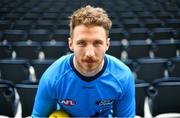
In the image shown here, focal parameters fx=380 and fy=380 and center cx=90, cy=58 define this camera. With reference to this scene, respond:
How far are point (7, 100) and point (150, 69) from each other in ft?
6.40

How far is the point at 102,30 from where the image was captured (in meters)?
2.51

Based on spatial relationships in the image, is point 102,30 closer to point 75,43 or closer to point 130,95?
point 75,43

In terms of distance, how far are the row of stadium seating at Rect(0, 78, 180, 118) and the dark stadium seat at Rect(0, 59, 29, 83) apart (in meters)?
Result: 0.93

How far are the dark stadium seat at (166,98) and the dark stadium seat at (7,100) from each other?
147 centimetres

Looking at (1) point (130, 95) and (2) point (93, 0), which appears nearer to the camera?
(1) point (130, 95)

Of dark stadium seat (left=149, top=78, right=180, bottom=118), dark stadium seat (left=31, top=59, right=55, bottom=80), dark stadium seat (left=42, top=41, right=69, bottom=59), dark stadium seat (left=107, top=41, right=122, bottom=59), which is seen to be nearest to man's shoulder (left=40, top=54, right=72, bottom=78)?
dark stadium seat (left=149, top=78, right=180, bottom=118)

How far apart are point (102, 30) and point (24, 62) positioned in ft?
9.14

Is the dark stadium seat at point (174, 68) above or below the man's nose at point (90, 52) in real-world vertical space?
below

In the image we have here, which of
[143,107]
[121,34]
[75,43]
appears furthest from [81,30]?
[121,34]

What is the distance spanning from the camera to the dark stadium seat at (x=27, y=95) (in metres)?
3.84

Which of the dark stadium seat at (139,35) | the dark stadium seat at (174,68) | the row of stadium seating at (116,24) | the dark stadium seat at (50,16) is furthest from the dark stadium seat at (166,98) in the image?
the dark stadium seat at (50,16)

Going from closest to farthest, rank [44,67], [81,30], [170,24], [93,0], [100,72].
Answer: [81,30]
[100,72]
[44,67]
[170,24]
[93,0]

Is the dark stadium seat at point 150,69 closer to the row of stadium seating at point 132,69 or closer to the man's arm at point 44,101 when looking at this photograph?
the row of stadium seating at point 132,69

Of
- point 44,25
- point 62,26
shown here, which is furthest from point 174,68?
point 44,25
